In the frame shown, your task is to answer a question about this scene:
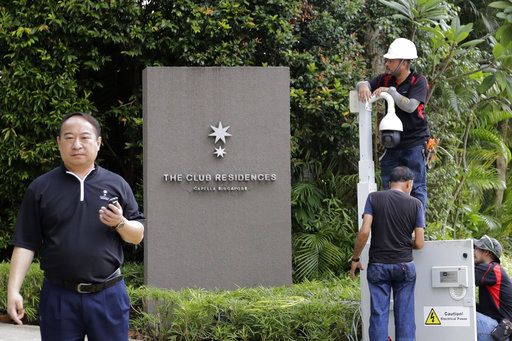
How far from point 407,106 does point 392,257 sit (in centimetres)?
152

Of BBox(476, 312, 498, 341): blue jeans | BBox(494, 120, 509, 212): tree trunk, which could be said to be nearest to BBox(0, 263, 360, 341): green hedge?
BBox(476, 312, 498, 341): blue jeans

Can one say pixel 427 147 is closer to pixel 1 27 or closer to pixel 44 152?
pixel 44 152

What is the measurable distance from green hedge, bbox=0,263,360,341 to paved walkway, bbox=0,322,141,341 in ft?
3.34

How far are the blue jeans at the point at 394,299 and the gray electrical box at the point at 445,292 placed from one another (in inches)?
9.3

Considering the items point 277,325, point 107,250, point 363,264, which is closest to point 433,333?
point 363,264

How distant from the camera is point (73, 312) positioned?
4.89 metres

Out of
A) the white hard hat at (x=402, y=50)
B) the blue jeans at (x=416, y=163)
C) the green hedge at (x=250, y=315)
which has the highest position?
the white hard hat at (x=402, y=50)

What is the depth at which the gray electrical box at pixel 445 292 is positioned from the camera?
7344 mm

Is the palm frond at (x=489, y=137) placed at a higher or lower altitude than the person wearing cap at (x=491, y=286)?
higher

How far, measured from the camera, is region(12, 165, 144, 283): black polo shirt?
487 centimetres

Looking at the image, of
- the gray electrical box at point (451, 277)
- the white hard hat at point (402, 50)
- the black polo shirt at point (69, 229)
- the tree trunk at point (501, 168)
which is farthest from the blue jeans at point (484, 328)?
the tree trunk at point (501, 168)

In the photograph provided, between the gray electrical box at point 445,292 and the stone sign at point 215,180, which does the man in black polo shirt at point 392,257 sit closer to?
the gray electrical box at point 445,292

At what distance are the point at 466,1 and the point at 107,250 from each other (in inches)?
540

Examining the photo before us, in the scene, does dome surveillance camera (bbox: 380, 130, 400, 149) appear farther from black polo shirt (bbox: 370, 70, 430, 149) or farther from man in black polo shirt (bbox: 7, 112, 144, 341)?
man in black polo shirt (bbox: 7, 112, 144, 341)
